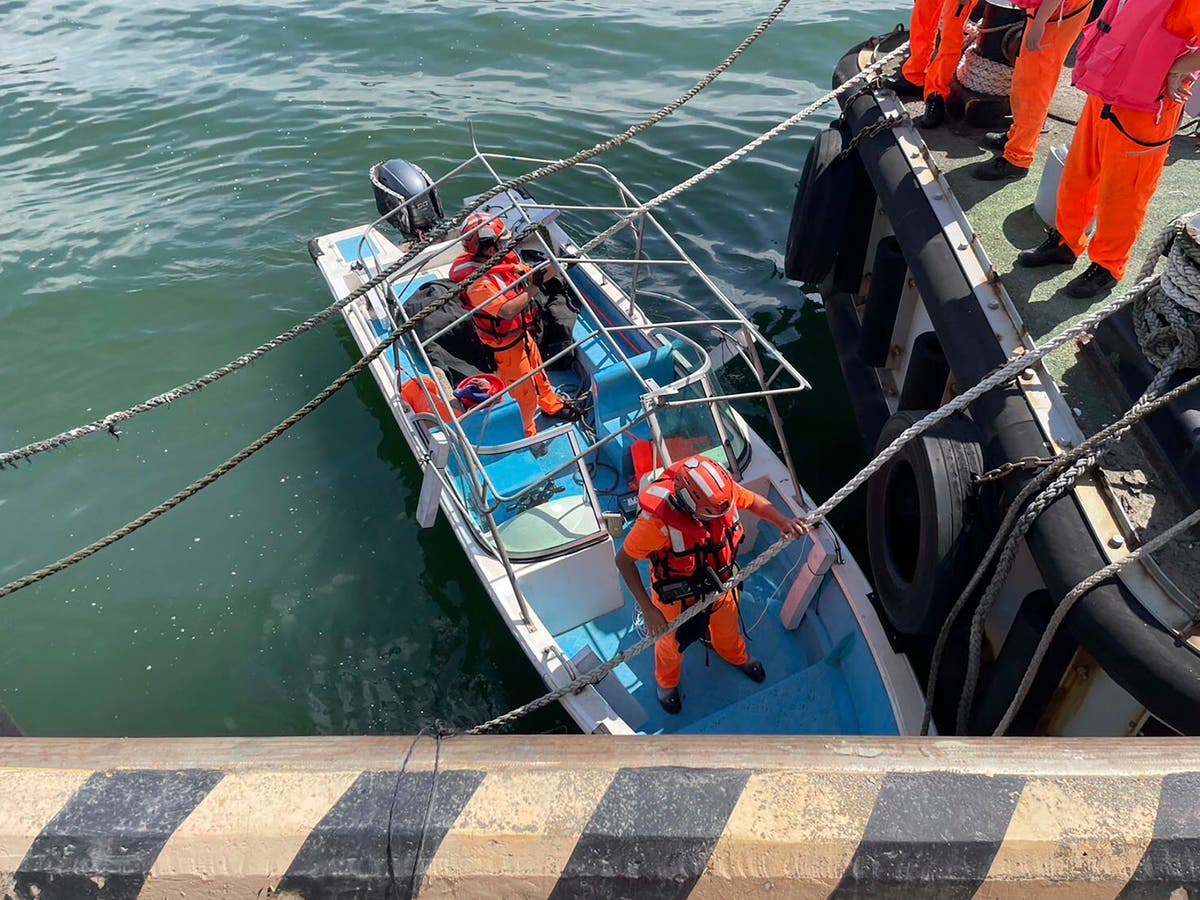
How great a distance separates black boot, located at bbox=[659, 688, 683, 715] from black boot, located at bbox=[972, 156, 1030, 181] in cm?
370

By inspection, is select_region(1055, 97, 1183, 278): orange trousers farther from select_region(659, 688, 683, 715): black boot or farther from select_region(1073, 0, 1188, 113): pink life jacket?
select_region(659, 688, 683, 715): black boot

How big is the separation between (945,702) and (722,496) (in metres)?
1.36

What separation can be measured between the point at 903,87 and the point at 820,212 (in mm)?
1197

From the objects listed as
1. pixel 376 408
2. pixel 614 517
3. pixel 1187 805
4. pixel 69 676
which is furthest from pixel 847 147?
pixel 69 676

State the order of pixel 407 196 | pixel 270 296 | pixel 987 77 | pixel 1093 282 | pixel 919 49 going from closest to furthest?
pixel 1093 282
pixel 987 77
pixel 919 49
pixel 407 196
pixel 270 296

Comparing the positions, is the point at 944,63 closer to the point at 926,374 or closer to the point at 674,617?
the point at 926,374

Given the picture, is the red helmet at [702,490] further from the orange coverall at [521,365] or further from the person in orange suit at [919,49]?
the person in orange suit at [919,49]

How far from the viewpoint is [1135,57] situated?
3.37 meters

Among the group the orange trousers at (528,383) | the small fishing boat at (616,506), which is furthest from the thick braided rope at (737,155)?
the orange trousers at (528,383)

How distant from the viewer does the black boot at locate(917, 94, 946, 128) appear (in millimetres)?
5508

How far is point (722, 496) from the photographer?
3.75 m

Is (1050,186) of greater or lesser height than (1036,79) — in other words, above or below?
below

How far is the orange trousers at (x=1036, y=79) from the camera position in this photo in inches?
173

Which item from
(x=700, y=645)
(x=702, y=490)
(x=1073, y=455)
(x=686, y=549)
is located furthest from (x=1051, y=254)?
(x=700, y=645)
